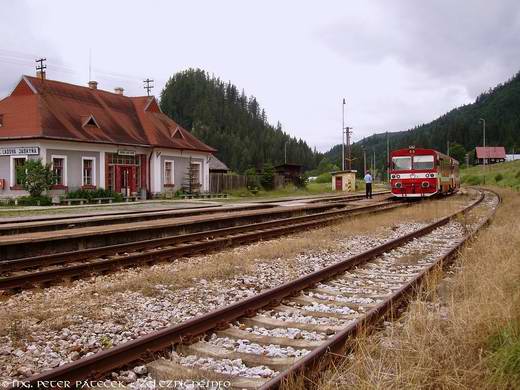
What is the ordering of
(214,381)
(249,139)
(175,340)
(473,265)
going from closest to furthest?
(214,381) → (175,340) → (473,265) → (249,139)

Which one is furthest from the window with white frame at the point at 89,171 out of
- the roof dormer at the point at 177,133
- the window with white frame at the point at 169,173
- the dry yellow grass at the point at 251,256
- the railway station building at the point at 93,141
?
the dry yellow grass at the point at 251,256

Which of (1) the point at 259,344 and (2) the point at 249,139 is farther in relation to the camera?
(2) the point at 249,139

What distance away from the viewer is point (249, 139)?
468 feet

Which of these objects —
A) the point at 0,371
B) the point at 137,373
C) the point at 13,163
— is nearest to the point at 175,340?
the point at 137,373

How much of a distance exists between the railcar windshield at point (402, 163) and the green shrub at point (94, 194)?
681 inches

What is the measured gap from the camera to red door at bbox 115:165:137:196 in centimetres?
3572

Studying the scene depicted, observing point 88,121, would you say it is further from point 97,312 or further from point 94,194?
point 97,312

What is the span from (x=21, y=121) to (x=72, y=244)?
76.4 feet

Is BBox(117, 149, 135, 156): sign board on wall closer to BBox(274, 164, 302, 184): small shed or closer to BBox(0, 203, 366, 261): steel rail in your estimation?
BBox(0, 203, 366, 261): steel rail

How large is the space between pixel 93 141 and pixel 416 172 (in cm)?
1966

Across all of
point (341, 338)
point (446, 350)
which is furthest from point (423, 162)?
point (446, 350)

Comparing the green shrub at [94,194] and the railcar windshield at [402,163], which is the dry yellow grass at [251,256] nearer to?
the railcar windshield at [402,163]

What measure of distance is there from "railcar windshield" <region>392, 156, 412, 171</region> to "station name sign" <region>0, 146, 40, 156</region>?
67.5 feet

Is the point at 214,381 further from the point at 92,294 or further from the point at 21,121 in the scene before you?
the point at 21,121
